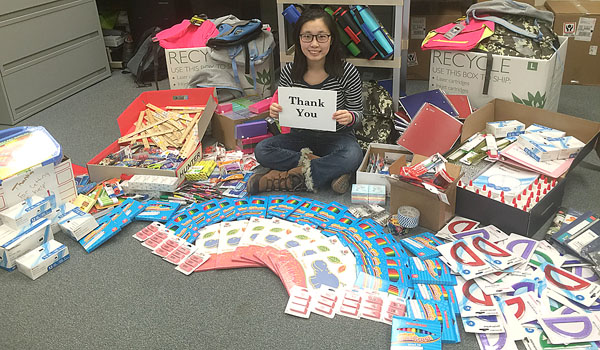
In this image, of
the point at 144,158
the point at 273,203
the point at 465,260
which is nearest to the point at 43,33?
the point at 144,158

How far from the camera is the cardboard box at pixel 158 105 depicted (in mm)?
2436

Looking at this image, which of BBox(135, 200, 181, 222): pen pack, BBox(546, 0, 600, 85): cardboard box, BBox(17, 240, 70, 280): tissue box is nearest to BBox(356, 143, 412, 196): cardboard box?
BBox(135, 200, 181, 222): pen pack

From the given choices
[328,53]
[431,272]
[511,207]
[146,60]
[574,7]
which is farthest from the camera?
[146,60]

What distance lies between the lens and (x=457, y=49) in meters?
2.55

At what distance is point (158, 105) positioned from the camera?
291 centimetres

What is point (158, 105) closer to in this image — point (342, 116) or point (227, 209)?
point (227, 209)

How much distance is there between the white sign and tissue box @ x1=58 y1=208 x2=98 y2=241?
0.93 meters

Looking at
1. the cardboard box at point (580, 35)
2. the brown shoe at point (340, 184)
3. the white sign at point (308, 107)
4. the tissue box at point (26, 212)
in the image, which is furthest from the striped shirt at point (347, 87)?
the cardboard box at point (580, 35)

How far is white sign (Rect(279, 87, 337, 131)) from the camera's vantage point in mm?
2252

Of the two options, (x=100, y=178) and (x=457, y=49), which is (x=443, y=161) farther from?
(x=100, y=178)

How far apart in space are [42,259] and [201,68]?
57.2 inches

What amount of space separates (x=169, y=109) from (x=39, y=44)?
120cm

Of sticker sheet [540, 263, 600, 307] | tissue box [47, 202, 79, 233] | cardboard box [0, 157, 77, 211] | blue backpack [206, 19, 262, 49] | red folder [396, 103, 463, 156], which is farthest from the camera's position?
blue backpack [206, 19, 262, 49]

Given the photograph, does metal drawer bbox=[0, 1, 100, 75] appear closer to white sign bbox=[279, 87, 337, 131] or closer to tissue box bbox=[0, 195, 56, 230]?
tissue box bbox=[0, 195, 56, 230]
